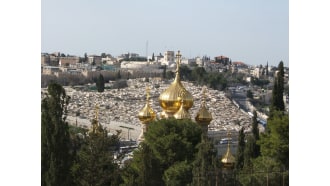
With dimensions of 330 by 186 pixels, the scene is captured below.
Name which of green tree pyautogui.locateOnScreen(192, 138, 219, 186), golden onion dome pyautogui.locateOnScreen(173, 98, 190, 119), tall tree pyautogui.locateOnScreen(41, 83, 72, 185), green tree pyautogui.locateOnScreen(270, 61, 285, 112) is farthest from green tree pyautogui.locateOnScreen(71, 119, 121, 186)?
golden onion dome pyautogui.locateOnScreen(173, 98, 190, 119)

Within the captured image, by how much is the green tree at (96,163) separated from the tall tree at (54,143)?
20cm

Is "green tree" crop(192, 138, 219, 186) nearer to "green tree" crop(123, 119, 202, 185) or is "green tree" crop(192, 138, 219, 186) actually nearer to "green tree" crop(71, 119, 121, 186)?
"green tree" crop(123, 119, 202, 185)

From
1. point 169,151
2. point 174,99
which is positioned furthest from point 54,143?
point 174,99

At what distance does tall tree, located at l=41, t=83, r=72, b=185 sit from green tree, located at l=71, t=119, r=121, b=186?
204 mm

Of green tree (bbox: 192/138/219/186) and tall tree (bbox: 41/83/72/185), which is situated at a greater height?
tall tree (bbox: 41/83/72/185)

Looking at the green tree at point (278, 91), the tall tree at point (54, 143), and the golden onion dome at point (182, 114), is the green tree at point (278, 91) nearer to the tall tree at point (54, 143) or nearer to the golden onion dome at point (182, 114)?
the golden onion dome at point (182, 114)

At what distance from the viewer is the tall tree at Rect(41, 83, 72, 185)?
3379 mm

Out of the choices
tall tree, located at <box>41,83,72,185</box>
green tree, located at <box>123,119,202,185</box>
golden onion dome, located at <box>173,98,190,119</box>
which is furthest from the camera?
golden onion dome, located at <box>173,98,190,119</box>
